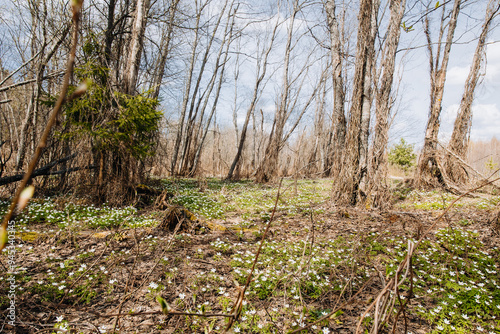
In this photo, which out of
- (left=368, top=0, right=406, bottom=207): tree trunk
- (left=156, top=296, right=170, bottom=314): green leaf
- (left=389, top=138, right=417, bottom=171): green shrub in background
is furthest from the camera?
(left=389, top=138, right=417, bottom=171): green shrub in background

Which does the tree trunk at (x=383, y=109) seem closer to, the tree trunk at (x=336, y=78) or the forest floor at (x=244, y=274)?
the forest floor at (x=244, y=274)

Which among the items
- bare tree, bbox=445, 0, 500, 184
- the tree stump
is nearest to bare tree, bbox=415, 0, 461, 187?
bare tree, bbox=445, 0, 500, 184

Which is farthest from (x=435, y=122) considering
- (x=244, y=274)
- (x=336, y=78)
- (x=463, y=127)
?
(x=244, y=274)

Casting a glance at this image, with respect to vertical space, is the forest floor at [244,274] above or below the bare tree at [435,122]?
below

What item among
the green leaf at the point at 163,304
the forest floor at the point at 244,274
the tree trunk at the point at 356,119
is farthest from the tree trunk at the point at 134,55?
the green leaf at the point at 163,304

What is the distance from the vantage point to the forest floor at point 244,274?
2.29 meters

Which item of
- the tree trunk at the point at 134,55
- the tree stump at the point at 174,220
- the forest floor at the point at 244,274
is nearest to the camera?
the forest floor at the point at 244,274

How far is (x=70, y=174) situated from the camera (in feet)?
23.2

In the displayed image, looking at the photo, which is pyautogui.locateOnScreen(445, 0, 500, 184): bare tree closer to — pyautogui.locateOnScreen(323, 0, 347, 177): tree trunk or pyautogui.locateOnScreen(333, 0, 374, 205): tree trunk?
pyautogui.locateOnScreen(323, 0, 347, 177): tree trunk

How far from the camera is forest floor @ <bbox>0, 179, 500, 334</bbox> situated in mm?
2287

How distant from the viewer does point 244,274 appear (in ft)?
10.2

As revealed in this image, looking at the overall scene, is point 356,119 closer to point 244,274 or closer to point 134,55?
point 244,274

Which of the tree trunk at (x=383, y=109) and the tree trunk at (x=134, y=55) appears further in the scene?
the tree trunk at (x=134, y=55)

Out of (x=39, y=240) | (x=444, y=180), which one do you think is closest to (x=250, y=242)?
(x=39, y=240)
